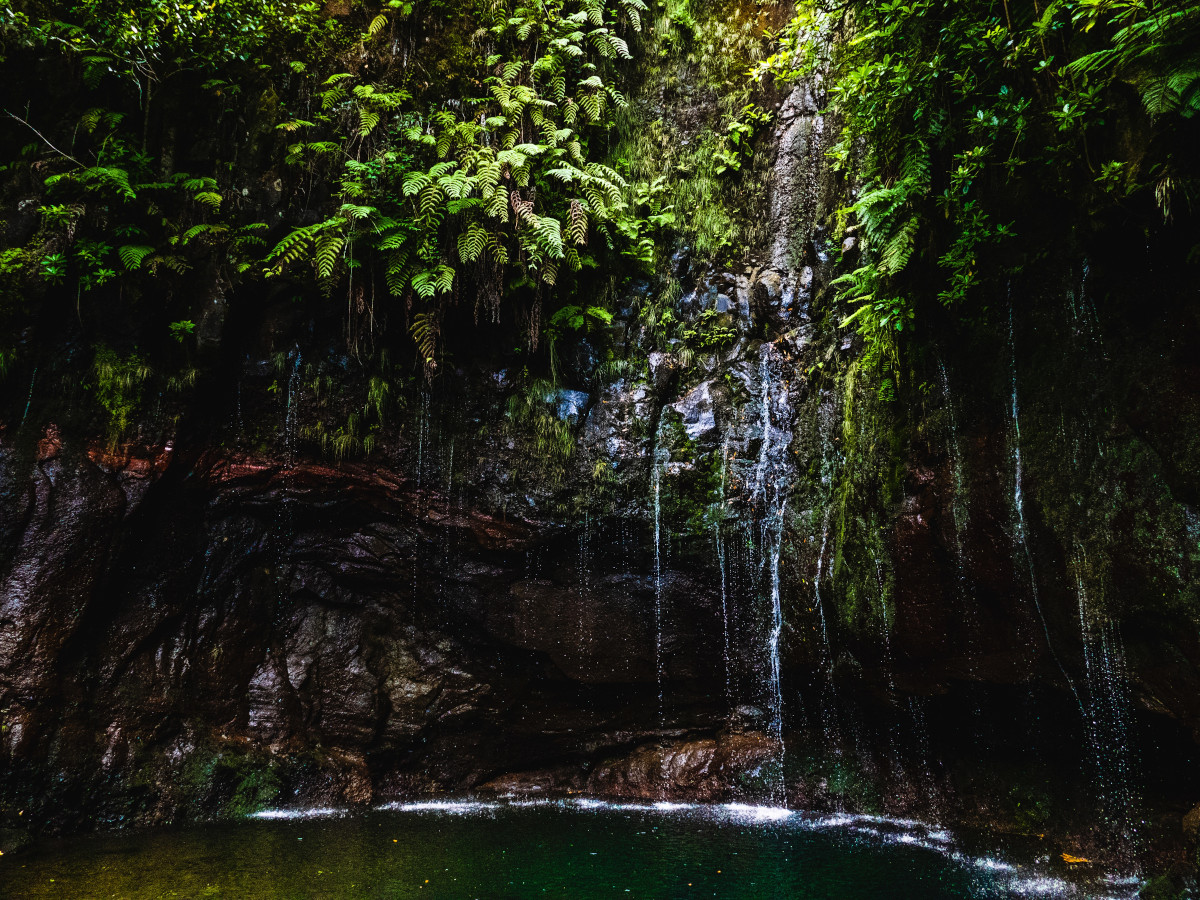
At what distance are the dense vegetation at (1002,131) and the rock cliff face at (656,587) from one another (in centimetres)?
54

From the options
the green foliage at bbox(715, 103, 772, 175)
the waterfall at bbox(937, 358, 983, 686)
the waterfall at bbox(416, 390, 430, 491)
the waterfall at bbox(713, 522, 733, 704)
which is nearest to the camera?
the waterfall at bbox(937, 358, 983, 686)

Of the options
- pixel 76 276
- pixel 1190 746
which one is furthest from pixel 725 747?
pixel 76 276

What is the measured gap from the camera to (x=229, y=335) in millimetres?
6891

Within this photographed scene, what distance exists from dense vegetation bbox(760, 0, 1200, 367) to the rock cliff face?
544mm

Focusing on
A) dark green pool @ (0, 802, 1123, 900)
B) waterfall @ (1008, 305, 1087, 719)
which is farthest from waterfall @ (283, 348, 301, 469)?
waterfall @ (1008, 305, 1087, 719)

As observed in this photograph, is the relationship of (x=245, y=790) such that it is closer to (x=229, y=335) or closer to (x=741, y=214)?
(x=229, y=335)

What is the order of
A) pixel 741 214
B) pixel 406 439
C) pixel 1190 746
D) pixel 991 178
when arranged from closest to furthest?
pixel 1190 746 → pixel 991 178 → pixel 406 439 → pixel 741 214

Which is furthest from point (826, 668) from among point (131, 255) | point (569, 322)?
point (131, 255)

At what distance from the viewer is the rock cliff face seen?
474cm

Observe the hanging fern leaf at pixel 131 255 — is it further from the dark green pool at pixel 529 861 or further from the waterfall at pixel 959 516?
the waterfall at pixel 959 516

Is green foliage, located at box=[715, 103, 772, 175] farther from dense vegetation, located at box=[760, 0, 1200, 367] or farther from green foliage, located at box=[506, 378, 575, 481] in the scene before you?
green foliage, located at box=[506, 378, 575, 481]

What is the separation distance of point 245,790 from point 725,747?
17.2 ft

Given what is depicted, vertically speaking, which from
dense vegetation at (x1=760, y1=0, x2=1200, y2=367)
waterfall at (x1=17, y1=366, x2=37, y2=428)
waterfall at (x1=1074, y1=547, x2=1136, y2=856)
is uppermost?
dense vegetation at (x1=760, y1=0, x2=1200, y2=367)

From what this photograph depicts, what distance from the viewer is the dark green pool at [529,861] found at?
4.19 metres
